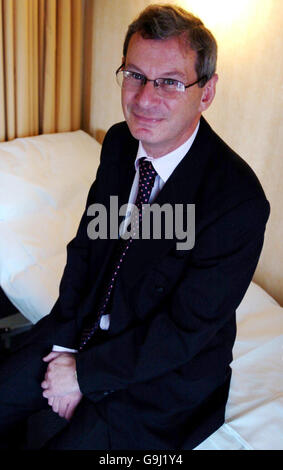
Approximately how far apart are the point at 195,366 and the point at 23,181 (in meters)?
1.31

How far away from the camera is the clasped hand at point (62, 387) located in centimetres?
117

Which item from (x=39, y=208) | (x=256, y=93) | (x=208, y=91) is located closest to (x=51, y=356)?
(x=208, y=91)

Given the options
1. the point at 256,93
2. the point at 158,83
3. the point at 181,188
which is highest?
the point at 158,83

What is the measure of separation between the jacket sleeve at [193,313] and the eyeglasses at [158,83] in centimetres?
31

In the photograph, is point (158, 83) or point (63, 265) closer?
point (158, 83)

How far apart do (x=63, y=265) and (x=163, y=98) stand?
949 millimetres

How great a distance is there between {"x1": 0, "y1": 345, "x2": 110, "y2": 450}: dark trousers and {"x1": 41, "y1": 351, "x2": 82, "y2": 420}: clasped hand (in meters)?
0.03

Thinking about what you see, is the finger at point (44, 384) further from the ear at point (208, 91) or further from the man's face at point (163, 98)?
the ear at point (208, 91)

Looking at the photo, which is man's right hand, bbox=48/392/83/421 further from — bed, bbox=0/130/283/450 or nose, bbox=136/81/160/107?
nose, bbox=136/81/160/107

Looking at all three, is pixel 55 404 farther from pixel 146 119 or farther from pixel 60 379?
pixel 146 119

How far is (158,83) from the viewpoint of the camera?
3.51ft

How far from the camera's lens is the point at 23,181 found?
209cm

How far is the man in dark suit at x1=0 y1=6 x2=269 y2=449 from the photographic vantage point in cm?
104
